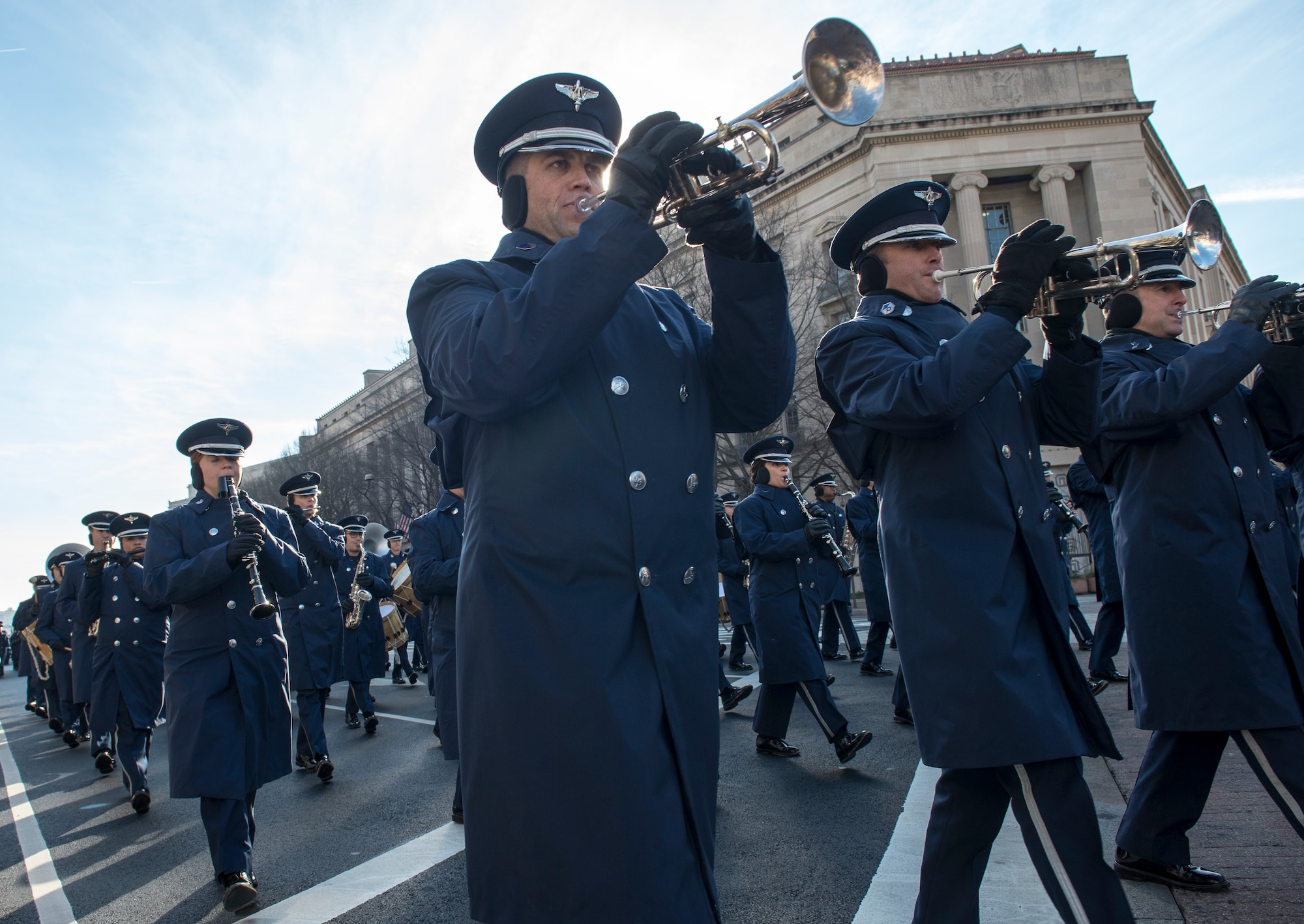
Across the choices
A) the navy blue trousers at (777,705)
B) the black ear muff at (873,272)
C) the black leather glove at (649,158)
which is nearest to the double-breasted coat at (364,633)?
the navy blue trousers at (777,705)

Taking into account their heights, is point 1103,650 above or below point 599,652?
below

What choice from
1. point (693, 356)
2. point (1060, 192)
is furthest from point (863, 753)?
point (1060, 192)

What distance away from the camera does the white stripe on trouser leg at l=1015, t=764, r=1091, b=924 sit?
246 cm

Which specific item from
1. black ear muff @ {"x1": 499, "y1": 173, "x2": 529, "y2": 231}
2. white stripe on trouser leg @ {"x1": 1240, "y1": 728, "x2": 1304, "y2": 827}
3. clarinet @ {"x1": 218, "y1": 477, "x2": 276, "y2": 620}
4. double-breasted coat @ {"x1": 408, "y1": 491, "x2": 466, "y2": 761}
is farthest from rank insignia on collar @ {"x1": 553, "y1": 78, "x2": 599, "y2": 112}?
double-breasted coat @ {"x1": 408, "y1": 491, "x2": 466, "y2": 761}

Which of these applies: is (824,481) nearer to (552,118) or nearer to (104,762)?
(104,762)

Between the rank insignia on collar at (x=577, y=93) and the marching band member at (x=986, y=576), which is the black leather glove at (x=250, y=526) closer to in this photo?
the marching band member at (x=986, y=576)

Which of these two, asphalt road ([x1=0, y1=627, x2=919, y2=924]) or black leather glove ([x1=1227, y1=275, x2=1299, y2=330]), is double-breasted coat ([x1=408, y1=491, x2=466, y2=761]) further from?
black leather glove ([x1=1227, y1=275, x2=1299, y2=330])

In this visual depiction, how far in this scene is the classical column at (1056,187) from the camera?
33875 mm

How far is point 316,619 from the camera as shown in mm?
9641

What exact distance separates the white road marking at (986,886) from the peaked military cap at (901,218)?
194 centimetres

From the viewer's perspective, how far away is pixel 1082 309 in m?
3.17

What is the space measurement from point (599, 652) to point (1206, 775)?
115 inches

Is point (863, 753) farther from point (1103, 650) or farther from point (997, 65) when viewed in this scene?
point (997, 65)

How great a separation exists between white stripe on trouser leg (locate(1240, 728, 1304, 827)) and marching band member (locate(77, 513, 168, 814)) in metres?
7.76
